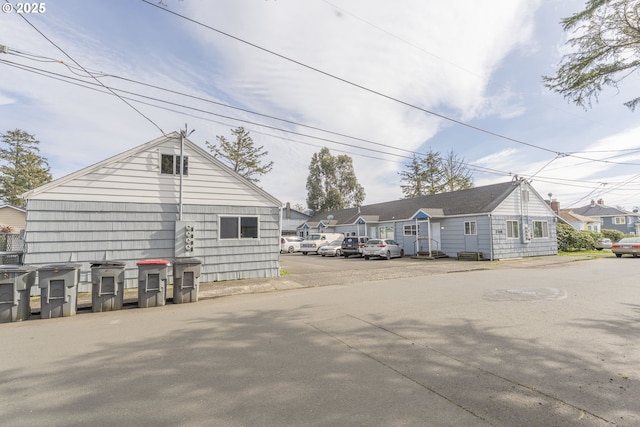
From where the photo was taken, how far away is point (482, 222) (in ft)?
65.0

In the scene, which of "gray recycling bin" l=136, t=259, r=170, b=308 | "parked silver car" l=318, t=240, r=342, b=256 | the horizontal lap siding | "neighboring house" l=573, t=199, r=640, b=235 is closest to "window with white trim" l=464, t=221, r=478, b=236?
"parked silver car" l=318, t=240, r=342, b=256

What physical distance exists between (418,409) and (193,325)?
14.8 feet

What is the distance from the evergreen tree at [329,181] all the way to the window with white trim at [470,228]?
29.7 m

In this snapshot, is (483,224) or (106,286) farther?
(483,224)

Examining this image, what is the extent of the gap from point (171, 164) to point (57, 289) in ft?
16.8

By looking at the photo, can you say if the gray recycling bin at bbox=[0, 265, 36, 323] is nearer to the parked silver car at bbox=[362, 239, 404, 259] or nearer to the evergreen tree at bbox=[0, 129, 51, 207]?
the parked silver car at bbox=[362, 239, 404, 259]

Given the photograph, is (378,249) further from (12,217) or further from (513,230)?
(12,217)

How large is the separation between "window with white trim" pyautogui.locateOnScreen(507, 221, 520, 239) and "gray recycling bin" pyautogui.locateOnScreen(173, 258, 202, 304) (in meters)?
19.6

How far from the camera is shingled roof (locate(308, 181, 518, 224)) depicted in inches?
811

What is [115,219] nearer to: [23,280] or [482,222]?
[23,280]

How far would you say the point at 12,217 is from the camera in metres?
24.2

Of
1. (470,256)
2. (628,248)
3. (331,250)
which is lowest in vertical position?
(470,256)

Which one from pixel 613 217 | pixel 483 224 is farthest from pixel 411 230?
pixel 613 217

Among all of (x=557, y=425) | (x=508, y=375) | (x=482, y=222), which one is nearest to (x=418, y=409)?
(x=557, y=425)
